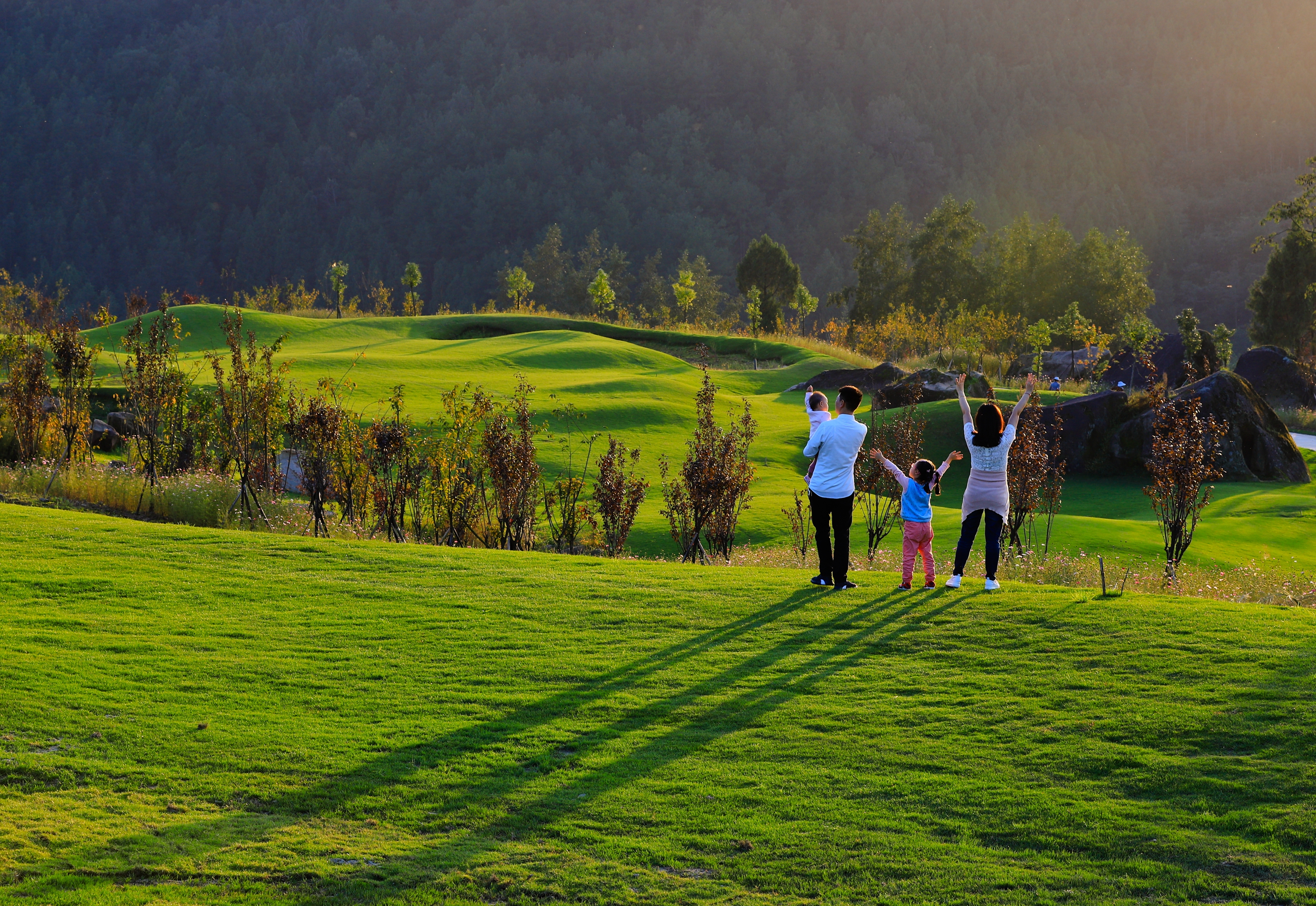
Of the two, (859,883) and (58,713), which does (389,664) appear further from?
(859,883)

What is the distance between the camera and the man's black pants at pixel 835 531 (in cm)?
1016

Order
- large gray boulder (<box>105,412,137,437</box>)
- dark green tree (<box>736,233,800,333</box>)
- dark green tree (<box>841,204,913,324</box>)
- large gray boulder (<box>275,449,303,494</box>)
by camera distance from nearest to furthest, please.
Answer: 1. large gray boulder (<box>275,449,303,494</box>)
2. large gray boulder (<box>105,412,137,437</box>)
3. dark green tree (<box>736,233,800,333</box>)
4. dark green tree (<box>841,204,913,324</box>)

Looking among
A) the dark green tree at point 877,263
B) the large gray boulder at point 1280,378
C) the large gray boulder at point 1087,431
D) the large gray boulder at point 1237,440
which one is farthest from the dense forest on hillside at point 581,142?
the large gray boulder at point 1237,440

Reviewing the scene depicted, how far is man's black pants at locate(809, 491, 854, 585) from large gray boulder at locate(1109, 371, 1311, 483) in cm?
1961

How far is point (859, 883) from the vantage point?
5.15m

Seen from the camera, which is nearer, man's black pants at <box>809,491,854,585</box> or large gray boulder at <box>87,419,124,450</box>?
man's black pants at <box>809,491,854,585</box>

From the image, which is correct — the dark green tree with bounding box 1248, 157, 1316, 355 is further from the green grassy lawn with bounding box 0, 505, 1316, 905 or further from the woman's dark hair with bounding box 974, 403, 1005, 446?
the green grassy lawn with bounding box 0, 505, 1316, 905

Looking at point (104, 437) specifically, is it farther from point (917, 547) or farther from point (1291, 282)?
point (1291, 282)

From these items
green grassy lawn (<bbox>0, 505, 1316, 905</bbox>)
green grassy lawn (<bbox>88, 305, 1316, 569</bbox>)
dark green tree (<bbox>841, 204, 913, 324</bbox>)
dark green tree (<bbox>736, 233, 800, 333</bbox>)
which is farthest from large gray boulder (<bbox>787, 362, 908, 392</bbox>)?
dark green tree (<bbox>841, 204, 913, 324</bbox>)

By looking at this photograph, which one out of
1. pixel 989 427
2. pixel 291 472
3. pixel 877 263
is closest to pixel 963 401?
pixel 989 427

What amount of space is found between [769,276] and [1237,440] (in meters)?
55.7

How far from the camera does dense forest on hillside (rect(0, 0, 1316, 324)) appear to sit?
Answer: 159000 mm

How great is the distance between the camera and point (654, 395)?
3397 cm

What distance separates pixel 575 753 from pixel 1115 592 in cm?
636
